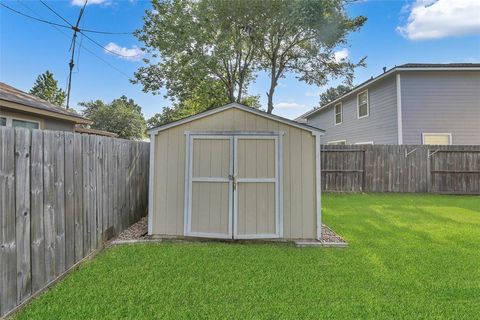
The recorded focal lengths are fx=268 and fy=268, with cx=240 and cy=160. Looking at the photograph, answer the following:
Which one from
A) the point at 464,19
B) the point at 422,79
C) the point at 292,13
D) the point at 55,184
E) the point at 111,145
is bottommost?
the point at 55,184

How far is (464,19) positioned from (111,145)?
43.0 ft

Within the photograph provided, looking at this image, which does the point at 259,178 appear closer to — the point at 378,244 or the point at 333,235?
the point at 333,235

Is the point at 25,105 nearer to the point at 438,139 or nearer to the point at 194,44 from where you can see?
the point at 194,44

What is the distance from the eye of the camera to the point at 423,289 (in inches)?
113

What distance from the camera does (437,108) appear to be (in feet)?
33.5

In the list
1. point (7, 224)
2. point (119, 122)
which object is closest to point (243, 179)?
point (7, 224)

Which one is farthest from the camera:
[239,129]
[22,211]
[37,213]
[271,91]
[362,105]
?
[271,91]

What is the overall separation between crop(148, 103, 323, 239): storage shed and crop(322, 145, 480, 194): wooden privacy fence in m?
5.52

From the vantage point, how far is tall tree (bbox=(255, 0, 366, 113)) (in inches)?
462

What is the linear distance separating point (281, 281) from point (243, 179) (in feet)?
6.22

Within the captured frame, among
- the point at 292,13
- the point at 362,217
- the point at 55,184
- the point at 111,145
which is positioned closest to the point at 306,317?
the point at 55,184

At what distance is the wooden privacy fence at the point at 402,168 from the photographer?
9.26 m

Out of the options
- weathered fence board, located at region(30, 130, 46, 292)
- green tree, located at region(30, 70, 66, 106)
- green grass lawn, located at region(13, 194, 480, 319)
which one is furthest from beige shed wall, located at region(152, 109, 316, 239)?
green tree, located at region(30, 70, 66, 106)

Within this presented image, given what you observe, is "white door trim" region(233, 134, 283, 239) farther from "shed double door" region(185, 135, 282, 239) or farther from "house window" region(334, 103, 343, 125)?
"house window" region(334, 103, 343, 125)
